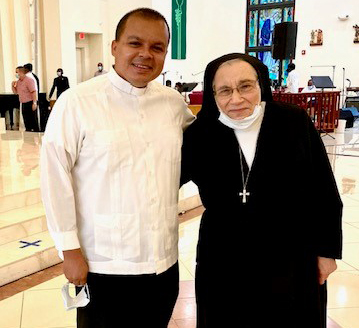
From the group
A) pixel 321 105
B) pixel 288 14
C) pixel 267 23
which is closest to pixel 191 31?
pixel 267 23

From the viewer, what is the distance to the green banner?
16906 mm

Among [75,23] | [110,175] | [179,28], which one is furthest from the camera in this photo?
[179,28]

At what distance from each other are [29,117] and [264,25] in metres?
11.2

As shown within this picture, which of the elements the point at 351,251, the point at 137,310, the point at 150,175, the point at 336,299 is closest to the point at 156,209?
the point at 150,175

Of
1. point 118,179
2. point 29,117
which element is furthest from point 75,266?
point 29,117

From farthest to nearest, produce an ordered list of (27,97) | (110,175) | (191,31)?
1. (191,31)
2. (27,97)
3. (110,175)

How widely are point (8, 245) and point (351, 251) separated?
275 cm

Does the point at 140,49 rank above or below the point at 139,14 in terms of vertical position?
below

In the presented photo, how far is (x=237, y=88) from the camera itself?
1563 mm

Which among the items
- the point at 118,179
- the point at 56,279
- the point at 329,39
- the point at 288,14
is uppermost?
the point at 288,14

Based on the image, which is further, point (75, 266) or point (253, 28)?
point (253, 28)

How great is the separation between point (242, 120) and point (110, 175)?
516 millimetres

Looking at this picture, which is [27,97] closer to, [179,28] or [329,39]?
[179,28]

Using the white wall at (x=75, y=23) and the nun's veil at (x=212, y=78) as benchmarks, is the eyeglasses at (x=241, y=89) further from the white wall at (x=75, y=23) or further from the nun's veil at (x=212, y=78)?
the white wall at (x=75, y=23)
